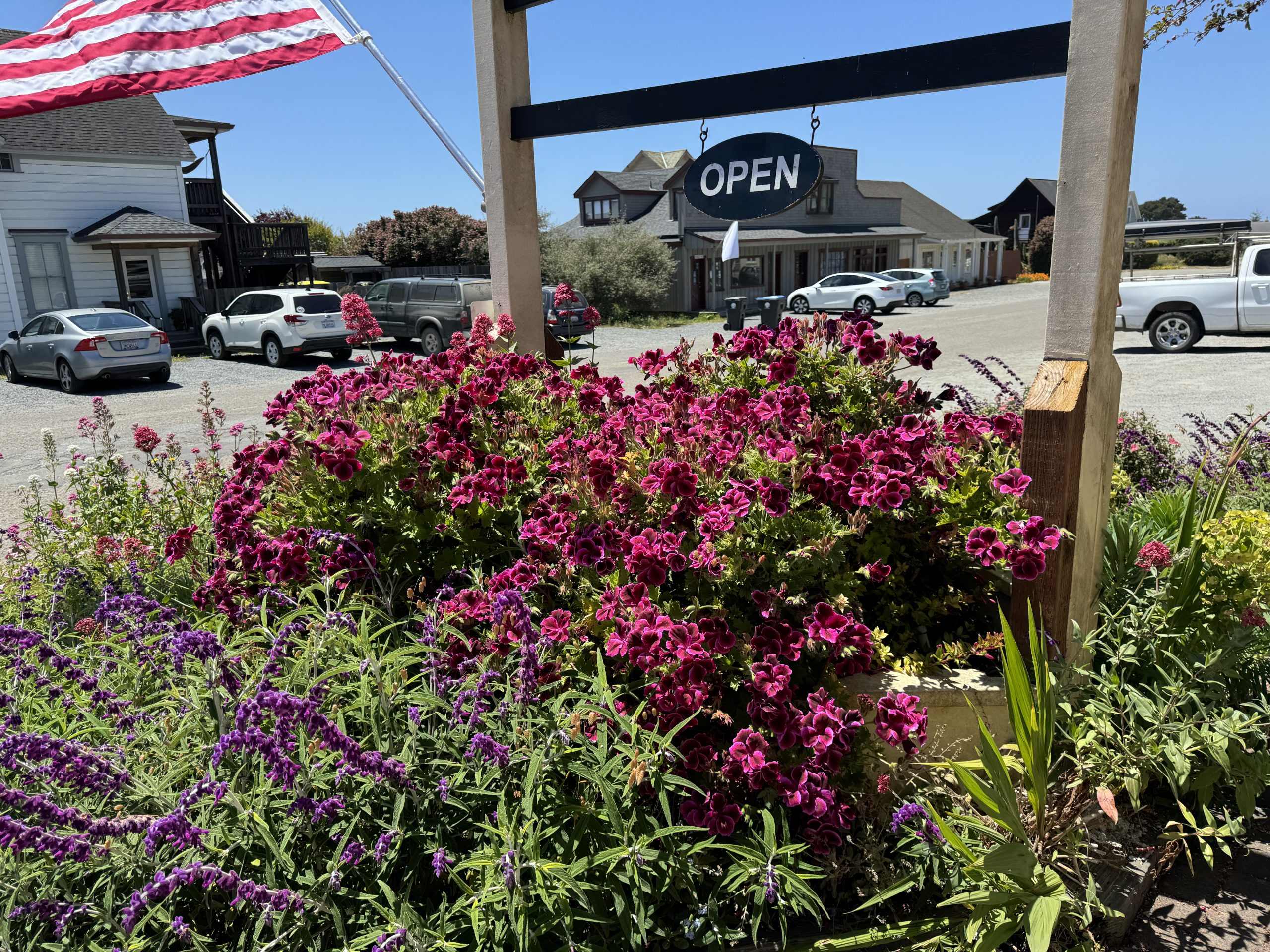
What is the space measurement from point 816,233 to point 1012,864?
127 ft

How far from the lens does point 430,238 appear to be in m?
35.9

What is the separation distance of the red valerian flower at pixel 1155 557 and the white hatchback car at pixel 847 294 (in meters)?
27.3

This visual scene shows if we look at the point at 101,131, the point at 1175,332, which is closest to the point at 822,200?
the point at 1175,332

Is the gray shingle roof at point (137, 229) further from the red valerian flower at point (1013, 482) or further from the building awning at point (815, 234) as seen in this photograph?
the red valerian flower at point (1013, 482)

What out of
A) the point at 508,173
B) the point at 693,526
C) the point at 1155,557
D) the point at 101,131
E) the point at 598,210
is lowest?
the point at 1155,557

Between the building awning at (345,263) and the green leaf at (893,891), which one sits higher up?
the building awning at (345,263)

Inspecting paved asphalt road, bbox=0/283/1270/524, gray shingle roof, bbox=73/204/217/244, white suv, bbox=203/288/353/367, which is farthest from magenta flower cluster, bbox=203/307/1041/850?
gray shingle roof, bbox=73/204/217/244

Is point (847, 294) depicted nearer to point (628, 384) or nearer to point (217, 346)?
point (628, 384)

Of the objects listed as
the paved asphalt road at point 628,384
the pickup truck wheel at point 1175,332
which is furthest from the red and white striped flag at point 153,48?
the pickup truck wheel at point 1175,332

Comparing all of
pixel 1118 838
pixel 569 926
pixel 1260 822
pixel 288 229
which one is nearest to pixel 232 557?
pixel 569 926

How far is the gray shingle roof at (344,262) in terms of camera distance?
33812 mm

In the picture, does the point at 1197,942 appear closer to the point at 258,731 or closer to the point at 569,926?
the point at 569,926

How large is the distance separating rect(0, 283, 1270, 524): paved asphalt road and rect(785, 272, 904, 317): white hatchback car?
560 cm

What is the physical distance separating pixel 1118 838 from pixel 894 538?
110 centimetres
